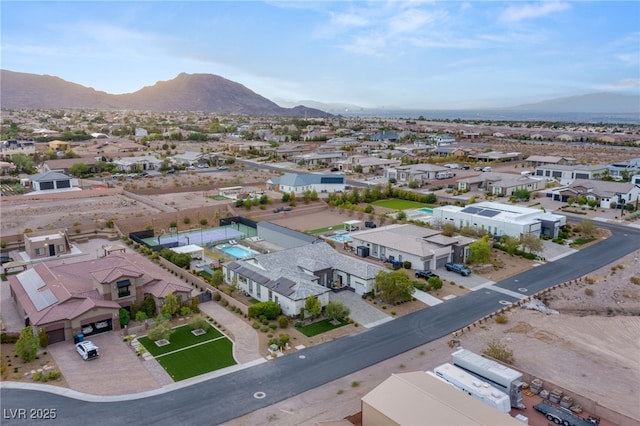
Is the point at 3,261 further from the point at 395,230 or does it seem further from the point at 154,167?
the point at 154,167

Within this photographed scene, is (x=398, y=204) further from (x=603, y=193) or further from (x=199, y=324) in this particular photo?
(x=199, y=324)

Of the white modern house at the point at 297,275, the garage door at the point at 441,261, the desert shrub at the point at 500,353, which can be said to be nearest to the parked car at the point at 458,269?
the garage door at the point at 441,261

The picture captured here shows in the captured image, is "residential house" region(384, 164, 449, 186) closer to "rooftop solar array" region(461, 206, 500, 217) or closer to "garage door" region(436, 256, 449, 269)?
"rooftop solar array" region(461, 206, 500, 217)

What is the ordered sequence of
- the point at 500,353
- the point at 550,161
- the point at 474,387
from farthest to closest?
1. the point at 550,161
2. the point at 500,353
3. the point at 474,387

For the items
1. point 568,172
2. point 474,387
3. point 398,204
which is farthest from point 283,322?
point 568,172

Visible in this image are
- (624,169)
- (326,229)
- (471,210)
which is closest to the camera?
(471,210)

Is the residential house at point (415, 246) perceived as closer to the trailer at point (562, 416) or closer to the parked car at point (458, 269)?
the parked car at point (458, 269)

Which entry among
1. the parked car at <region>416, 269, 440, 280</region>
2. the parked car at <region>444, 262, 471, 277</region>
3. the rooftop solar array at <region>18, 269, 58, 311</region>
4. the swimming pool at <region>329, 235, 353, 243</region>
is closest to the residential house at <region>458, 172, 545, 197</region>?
the swimming pool at <region>329, 235, 353, 243</region>
